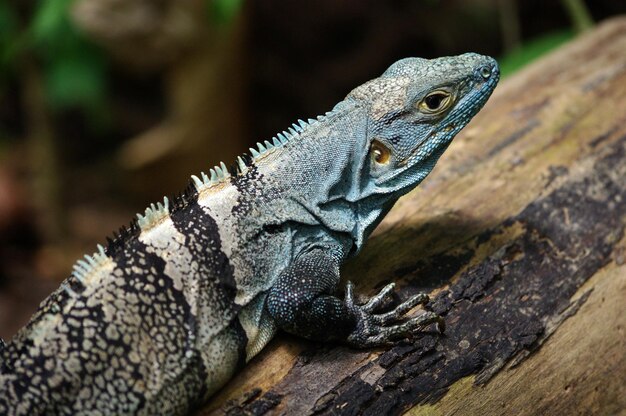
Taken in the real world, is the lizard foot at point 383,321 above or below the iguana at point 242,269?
below

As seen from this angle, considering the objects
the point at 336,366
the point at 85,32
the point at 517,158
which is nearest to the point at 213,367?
the point at 336,366

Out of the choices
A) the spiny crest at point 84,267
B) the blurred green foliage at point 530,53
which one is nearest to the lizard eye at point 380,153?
the spiny crest at point 84,267

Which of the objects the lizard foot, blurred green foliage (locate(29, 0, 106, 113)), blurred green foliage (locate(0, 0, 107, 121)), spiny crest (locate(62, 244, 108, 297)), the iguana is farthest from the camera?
blurred green foliage (locate(29, 0, 106, 113))

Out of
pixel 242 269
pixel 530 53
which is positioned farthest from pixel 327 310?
pixel 530 53

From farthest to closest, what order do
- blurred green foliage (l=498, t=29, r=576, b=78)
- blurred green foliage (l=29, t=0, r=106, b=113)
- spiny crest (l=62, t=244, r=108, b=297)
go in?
blurred green foliage (l=29, t=0, r=106, b=113) < blurred green foliage (l=498, t=29, r=576, b=78) < spiny crest (l=62, t=244, r=108, b=297)

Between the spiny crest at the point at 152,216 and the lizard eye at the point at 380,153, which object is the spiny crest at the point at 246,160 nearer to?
the spiny crest at the point at 152,216

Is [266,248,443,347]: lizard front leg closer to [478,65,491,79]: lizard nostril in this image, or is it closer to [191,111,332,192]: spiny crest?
[191,111,332,192]: spiny crest

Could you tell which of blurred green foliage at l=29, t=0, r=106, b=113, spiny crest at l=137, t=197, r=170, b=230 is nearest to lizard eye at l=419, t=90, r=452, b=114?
spiny crest at l=137, t=197, r=170, b=230
